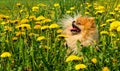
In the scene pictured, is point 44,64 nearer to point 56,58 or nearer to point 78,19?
point 56,58

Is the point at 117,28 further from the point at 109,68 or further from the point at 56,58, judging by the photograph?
the point at 56,58

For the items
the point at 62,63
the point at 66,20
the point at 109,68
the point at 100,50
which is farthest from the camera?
the point at 66,20

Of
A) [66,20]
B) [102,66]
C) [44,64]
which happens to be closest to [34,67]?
[44,64]

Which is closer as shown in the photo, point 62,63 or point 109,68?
point 109,68

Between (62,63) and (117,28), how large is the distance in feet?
2.38

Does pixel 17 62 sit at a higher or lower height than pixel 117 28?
lower

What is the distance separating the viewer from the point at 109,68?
4.36 metres

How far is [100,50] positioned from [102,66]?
0.78 metres

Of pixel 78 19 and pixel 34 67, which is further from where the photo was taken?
pixel 78 19

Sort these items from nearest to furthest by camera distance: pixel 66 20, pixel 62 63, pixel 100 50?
pixel 62 63 → pixel 100 50 → pixel 66 20

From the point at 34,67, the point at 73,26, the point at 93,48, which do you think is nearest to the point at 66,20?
the point at 73,26

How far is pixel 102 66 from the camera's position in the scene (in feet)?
14.4

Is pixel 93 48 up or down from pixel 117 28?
down

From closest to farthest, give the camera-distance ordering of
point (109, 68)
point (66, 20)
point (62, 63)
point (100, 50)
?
1. point (109, 68)
2. point (62, 63)
3. point (100, 50)
4. point (66, 20)
